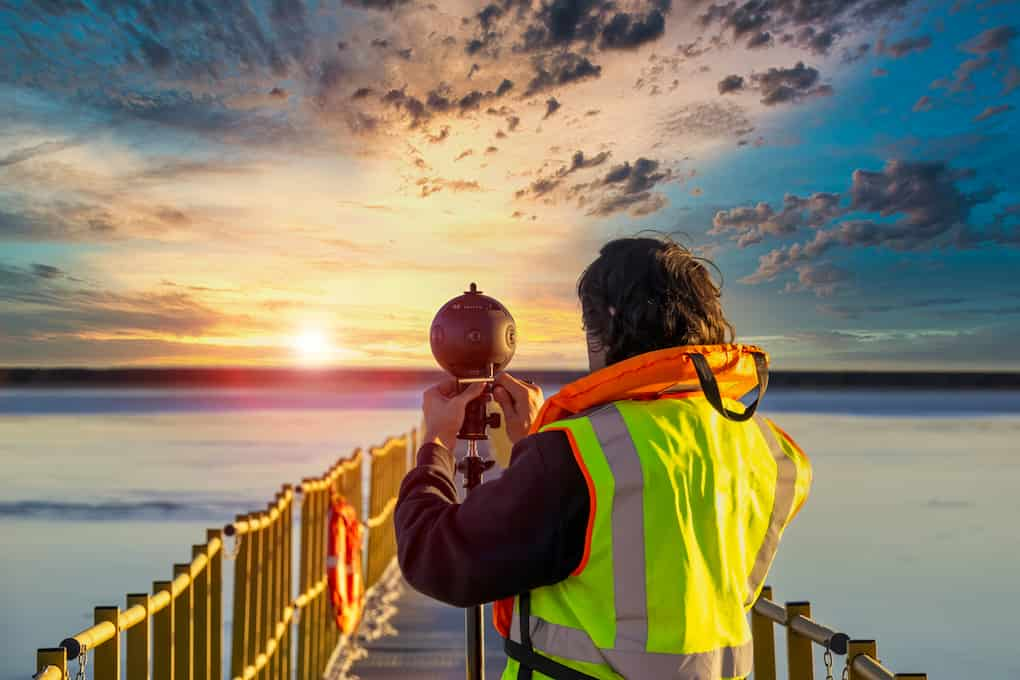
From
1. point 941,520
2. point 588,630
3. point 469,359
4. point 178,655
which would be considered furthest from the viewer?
point 941,520

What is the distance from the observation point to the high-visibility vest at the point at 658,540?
1.71 m

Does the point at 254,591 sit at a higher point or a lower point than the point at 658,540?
lower

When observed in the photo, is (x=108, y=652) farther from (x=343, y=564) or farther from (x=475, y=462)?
(x=343, y=564)

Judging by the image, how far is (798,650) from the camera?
3037 millimetres

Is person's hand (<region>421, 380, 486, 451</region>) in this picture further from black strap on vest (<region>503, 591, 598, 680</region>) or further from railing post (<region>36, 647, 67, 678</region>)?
railing post (<region>36, 647, 67, 678</region>)

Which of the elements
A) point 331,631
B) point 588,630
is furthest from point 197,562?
point 331,631

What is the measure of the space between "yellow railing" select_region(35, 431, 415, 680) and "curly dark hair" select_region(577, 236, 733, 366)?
137 centimetres

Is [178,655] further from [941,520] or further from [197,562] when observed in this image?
[941,520]

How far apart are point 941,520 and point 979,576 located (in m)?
5.43

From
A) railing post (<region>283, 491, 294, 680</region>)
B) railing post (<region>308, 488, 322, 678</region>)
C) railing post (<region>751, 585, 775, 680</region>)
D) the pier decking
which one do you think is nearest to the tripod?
railing post (<region>751, 585, 775, 680</region>)

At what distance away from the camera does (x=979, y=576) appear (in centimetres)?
1648

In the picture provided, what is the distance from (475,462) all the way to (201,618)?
1940 mm

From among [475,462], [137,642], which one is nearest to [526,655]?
[475,462]

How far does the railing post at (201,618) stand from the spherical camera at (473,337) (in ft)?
6.27
